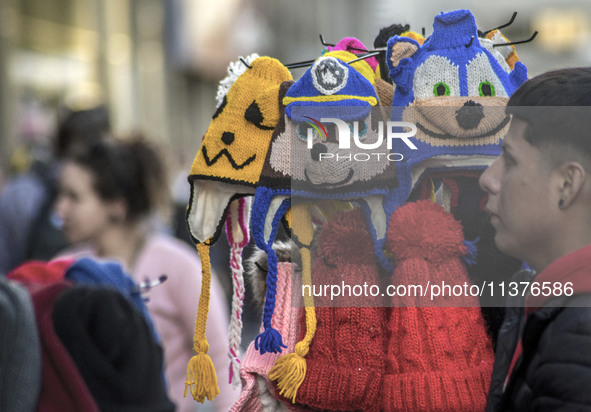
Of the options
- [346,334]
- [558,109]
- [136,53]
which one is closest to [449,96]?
[558,109]

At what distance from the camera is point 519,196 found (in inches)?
47.2

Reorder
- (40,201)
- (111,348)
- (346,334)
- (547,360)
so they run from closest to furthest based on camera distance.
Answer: (547,360)
(346,334)
(111,348)
(40,201)

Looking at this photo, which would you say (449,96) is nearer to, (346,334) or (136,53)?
(346,334)

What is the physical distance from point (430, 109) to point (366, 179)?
18 centimetres

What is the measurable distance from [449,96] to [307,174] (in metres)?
0.30

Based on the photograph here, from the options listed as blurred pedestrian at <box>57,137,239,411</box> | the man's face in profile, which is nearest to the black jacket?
the man's face in profile

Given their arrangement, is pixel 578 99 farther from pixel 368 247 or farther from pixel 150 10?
pixel 150 10

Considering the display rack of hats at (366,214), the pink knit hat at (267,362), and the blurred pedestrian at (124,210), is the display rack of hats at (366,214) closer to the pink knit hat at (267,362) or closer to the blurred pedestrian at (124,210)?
the pink knit hat at (267,362)

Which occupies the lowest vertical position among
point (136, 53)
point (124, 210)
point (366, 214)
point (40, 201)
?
point (40, 201)

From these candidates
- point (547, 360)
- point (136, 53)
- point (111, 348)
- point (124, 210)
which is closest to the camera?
point (547, 360)

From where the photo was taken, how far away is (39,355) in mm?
1791

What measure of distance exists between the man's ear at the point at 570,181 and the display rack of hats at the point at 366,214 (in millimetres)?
155

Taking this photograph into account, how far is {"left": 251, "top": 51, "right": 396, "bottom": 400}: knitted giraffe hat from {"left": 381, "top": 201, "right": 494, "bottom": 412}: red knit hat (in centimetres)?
8

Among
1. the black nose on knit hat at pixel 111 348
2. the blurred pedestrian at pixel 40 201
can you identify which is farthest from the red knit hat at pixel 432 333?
the blurred pedestrian at pixel 40 201
